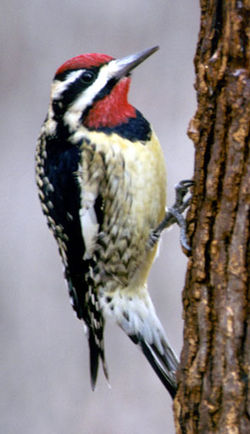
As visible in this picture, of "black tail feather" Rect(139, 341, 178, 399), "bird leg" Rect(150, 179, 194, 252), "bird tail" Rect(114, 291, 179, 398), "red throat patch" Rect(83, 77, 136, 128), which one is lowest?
"black tail feather" Rect(139, 341, 178, 399)

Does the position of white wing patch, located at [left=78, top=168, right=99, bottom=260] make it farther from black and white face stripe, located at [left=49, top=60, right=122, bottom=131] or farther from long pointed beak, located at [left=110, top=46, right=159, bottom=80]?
long pointed beak, located at [left=110, top=46, right=159, bottom=80]

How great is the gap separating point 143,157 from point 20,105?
185 cm

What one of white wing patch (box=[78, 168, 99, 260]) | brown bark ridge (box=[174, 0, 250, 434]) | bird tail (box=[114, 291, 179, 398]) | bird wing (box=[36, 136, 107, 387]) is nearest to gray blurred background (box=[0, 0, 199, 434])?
bird tail (box=[114, 291, 179, 398])

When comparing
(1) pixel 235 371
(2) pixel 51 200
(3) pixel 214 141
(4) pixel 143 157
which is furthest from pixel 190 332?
(2) pixel 51 200

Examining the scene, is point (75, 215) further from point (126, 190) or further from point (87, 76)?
point (87, 76)

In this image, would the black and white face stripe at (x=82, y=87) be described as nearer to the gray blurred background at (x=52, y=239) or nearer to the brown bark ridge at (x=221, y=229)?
the brown bark ridge at (x=221, y=229)

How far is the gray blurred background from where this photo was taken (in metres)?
4.67

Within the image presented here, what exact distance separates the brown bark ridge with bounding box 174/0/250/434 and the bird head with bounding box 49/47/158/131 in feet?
3.19

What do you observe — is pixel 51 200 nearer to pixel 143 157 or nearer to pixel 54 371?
pixel 143 157

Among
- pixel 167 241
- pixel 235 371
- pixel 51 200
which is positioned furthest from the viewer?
pixel 167 241

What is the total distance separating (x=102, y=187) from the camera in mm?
3164

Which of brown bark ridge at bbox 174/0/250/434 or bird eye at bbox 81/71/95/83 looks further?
bird eye at bbox 81/71/95/83

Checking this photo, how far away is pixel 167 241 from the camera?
464 centimetres

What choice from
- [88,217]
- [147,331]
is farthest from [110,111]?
[147,331]
